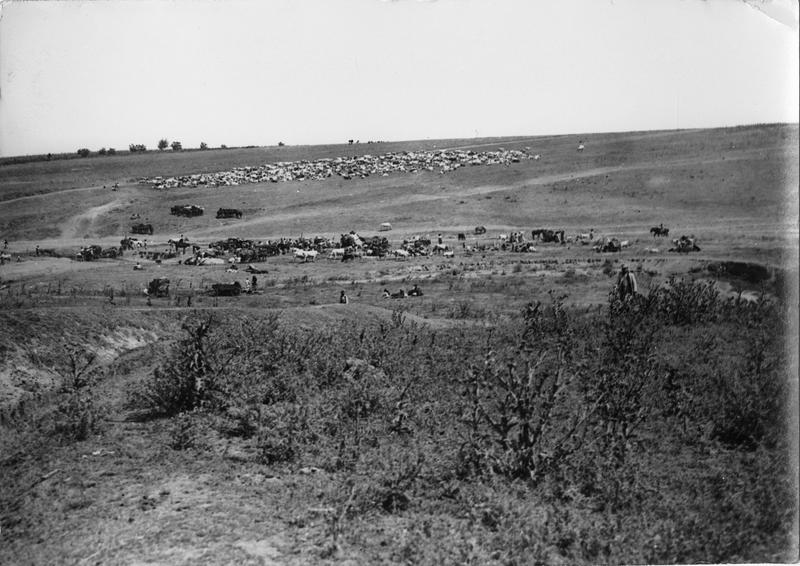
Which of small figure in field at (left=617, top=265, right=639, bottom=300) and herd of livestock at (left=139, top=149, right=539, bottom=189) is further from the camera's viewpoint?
herd of livestock at (left=139, top=149, right=539, bottom=189)

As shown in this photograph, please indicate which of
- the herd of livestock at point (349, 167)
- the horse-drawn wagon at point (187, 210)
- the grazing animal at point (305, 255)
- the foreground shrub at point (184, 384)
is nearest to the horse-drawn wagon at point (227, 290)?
the herd of livestock at point (349, 167)

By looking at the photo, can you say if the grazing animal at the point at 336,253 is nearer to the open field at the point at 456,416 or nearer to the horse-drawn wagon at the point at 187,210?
the horse-drawn wagon at the point at 187,210

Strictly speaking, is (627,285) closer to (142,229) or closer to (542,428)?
(542,428)

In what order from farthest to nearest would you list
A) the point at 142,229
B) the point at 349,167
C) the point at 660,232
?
the point at 349,167 < the point at 142,229 < the point at 660,232

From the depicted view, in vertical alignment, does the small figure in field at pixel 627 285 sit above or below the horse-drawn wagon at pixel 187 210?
below

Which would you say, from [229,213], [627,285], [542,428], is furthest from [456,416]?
[229,213]

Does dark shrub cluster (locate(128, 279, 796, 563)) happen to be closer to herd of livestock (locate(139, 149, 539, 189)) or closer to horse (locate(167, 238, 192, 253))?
herd of livestock (locate(139, 149, 539, 189))

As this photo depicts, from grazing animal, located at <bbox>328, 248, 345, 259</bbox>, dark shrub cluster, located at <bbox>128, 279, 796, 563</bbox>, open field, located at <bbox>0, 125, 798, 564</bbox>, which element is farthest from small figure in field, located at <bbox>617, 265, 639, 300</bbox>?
grazing animal, located at <bbox>328, 248, 345, 259</bbox>
